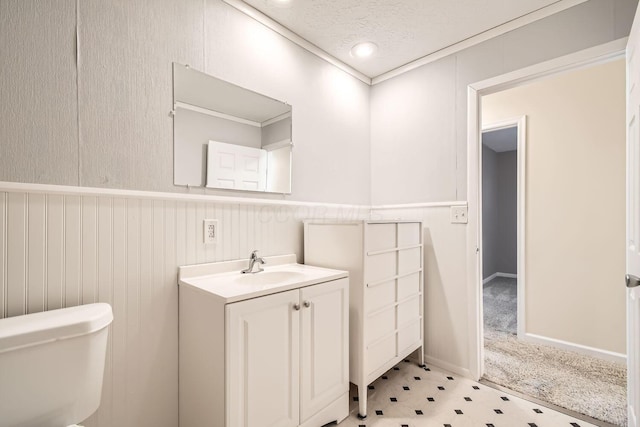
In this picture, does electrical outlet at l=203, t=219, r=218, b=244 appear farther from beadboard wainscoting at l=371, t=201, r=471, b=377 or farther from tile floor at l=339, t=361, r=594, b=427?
beadboard wainscoting at l=371, t=201, r=471, b=377

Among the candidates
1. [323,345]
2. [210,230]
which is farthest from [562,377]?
[210,230]

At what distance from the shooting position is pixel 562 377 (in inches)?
75.9

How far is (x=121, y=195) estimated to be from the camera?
1.26 metres

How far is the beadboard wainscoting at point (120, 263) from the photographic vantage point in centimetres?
106

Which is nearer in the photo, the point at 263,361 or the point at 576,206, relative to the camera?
the point at 263,361

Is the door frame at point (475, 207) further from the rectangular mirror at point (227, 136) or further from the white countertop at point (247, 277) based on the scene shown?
the rectangular mirror at point (227, 136)

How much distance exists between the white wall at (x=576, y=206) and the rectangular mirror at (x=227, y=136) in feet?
6.79

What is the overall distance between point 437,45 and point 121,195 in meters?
2.21

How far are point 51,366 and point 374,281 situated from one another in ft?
4.56

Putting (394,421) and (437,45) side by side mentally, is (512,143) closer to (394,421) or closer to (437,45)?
(437,45)

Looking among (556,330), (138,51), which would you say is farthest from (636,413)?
(138,51)

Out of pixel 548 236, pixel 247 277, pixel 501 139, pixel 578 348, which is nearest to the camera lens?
pixel 247 277

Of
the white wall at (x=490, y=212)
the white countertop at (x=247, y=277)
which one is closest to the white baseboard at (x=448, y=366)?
the white countertop at (x=247, y=277)

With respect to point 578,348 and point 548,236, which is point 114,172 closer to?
point 548,236
